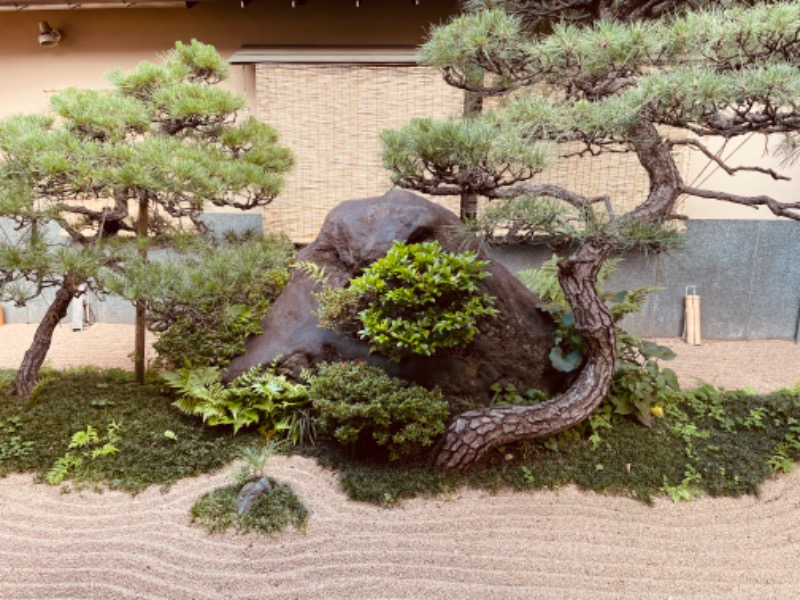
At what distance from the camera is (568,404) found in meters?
3.43

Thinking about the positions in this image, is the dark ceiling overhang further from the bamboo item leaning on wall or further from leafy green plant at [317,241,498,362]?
the bamboo item leaning on wall

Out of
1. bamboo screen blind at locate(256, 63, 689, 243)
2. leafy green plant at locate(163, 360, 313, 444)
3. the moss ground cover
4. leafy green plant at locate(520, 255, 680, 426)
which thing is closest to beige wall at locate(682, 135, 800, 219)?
bamboo screen blind at locate(256, 63, 689, 243)

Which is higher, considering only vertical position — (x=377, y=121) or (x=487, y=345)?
(x=377, y=121)

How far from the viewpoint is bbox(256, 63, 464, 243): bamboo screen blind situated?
217 inches

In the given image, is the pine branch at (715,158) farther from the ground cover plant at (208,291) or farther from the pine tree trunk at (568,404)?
the ground cover plant at (208,291)

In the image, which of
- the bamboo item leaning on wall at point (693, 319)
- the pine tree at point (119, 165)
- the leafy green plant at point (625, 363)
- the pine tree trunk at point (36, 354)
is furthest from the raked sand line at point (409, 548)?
the bamboo item leaning on wall at point (693, 319)

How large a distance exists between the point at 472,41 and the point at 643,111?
926mm

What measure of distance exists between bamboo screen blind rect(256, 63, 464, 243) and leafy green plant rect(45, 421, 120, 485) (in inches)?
107

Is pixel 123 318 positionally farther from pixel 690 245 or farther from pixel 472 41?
pixel 690 245

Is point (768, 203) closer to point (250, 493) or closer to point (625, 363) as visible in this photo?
point (625, 363)

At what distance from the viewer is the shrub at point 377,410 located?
10.5ft

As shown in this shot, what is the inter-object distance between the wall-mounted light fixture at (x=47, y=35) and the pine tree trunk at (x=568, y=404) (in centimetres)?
547

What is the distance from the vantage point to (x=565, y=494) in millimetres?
3260

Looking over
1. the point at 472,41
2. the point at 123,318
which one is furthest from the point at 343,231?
the point at 123,318
